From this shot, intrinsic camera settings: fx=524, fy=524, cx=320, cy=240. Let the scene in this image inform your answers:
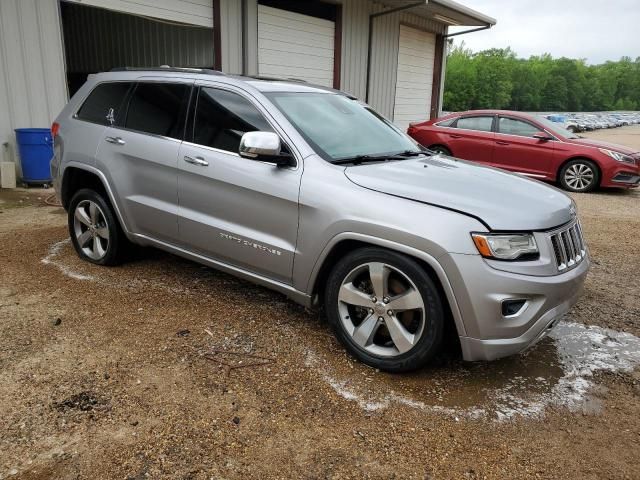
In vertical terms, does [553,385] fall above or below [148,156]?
below

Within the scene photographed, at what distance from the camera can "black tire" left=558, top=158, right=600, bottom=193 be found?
10.3 metres

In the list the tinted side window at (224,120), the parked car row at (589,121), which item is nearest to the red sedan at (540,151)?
the tinted side window at (224,120)

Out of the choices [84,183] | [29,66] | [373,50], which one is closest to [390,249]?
[84,183]

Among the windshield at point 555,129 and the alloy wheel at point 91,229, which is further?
the windshield at point 555,129

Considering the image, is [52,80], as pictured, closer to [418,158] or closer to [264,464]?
[418,158]

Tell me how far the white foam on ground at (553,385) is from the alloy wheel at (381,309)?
0.90 ft

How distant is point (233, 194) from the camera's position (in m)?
3.68

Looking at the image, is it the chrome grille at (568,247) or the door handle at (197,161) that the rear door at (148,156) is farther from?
the chrome grille at (568,247)

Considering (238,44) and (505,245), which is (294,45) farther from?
(505,245)

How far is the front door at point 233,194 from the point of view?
3.48 meters

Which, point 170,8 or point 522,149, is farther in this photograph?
point 522,149

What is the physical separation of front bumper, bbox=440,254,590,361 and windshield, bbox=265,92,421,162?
121 centimetres

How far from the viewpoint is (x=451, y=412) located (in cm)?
289

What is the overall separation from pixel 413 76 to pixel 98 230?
46.4 feet
